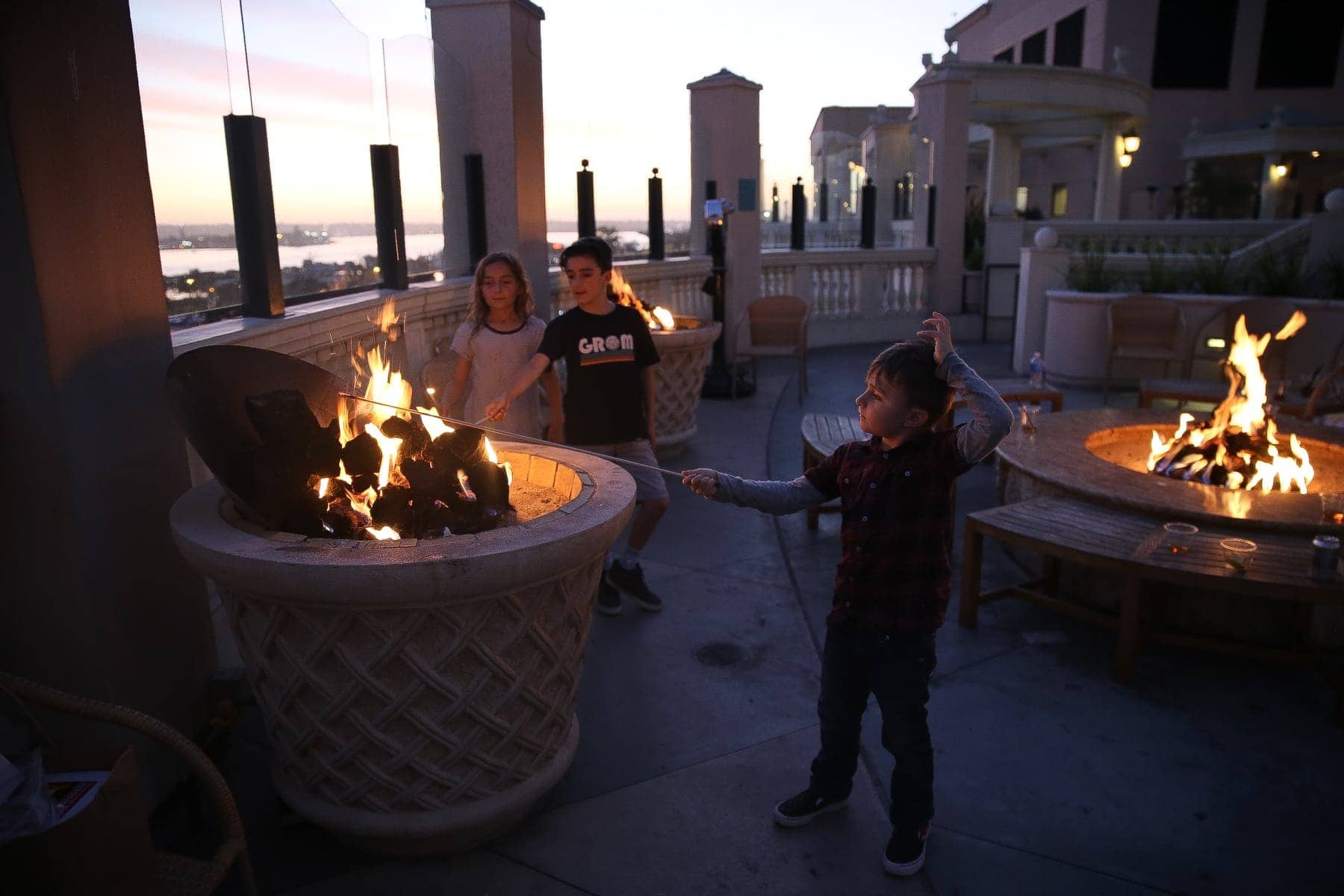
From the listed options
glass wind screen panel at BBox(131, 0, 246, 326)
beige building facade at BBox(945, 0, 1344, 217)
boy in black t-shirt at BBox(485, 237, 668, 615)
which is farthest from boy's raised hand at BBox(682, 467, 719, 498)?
beige building facade at BBox(945, 0, 1344, 217)

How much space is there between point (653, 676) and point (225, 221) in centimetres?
278

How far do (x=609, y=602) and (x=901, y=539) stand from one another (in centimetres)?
220

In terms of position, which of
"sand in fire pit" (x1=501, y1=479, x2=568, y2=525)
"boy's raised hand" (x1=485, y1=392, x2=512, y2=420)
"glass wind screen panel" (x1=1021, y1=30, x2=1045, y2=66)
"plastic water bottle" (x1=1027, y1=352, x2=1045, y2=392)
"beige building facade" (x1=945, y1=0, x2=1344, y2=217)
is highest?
"glass wind screen panel" (x1=1021, y1=30, x2=1045, y2=66)

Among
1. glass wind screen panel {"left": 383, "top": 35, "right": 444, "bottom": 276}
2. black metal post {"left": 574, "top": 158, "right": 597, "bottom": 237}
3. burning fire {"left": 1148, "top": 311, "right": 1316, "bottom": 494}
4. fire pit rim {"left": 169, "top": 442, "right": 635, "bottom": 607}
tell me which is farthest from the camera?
black metal post {"left": 574, "top": 158, "right": 597, "bottom": 237}

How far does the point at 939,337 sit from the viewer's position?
2418 mm

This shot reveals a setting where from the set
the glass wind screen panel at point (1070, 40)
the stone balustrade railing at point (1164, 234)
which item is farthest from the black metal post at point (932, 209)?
the glass wind screen panel at point (1070, 40)

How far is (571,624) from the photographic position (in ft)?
8.85

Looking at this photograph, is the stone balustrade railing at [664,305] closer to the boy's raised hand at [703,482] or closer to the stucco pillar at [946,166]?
the stucco pillar at [946,166]

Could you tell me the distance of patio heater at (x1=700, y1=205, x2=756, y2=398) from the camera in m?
9.66

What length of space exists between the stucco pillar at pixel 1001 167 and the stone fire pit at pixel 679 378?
46.8 ft

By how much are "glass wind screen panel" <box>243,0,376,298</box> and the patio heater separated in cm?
458

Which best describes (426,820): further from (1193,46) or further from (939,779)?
(1193,46)

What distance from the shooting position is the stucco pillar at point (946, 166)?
13367 millimetres

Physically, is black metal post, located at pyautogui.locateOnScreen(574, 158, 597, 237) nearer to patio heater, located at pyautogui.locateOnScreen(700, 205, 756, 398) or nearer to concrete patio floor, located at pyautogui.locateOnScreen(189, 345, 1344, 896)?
patio heater, located at pyautogui.locateOnScreen(700, 205, 756, 398)
